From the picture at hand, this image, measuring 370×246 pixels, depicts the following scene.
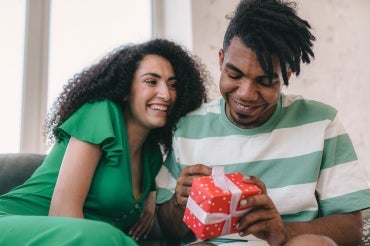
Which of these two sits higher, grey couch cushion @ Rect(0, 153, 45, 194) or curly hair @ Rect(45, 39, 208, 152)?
curly hair @ Rect(45, 39, 208, 152)

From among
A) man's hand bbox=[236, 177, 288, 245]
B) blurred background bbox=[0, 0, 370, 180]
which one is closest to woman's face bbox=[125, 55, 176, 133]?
blurred background bbox=[0, 0, 370, 180]

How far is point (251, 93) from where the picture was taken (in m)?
0.93

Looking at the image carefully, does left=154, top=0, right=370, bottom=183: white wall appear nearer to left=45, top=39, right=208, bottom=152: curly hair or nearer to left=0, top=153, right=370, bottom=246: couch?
left=45, top=39, right=208, bottom=152: curly hair

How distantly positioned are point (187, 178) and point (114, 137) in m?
0.27

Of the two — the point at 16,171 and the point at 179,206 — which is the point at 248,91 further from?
the point at 16,171

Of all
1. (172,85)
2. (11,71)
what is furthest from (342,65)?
(11,71)

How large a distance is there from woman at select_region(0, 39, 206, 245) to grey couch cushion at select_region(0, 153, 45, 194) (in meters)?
0.17

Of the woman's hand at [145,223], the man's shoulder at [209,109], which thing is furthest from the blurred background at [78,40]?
the woman's hand at [145,223]

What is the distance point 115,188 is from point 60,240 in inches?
17.4

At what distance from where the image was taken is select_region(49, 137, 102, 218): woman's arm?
95 centimetres

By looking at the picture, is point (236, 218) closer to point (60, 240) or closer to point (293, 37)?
point (60, 240)

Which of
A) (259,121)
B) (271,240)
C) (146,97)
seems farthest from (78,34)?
(271,240)

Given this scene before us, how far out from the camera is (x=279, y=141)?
0.99 m

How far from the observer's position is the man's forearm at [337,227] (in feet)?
2.79
